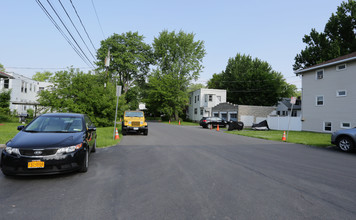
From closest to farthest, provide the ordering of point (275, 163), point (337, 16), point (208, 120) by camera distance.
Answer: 1. point (275, 163)
2. point (208, 120)
3. point (337, 16)

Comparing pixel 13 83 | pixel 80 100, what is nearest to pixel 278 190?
pixel 80 100

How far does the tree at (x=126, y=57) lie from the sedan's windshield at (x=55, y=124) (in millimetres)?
40863

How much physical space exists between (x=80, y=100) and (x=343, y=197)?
20729mm

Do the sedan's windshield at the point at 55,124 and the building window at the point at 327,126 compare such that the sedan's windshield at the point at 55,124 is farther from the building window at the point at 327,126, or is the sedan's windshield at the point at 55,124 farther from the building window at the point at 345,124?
the building window at the point at 327,126

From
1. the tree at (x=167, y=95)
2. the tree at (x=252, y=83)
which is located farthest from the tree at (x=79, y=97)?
the tree at (x=252, y=83)

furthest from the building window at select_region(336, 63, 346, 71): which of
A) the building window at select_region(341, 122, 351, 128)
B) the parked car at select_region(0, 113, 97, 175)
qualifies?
the parked car at select_region(0, 113, 97, 175)

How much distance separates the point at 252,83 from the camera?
46531mm

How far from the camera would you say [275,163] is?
7105mm

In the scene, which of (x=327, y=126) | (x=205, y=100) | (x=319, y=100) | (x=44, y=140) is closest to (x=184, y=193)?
(x=44, y=140)

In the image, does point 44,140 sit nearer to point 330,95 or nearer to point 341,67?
point 330,95

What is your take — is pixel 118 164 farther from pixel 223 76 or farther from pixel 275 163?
pixel 223 76

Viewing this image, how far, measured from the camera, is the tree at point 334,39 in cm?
3158

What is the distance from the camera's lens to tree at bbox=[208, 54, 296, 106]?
45.7 meters

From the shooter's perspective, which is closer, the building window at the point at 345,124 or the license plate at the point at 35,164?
the license plate at the point at 35,164
